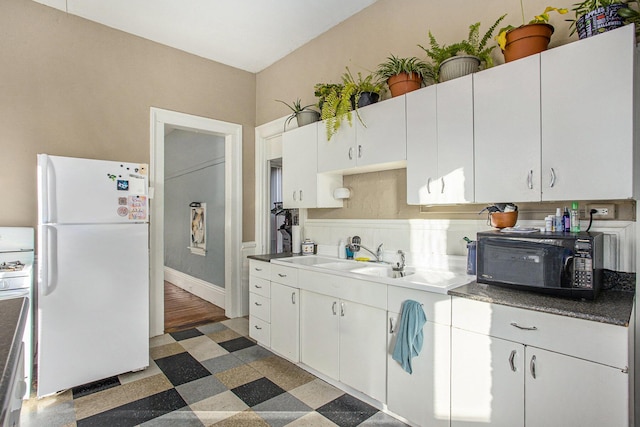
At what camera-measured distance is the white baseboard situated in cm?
477

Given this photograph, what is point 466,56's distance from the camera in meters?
2.17

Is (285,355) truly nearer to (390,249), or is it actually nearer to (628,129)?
(390,249)

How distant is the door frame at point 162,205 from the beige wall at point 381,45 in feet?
2.34

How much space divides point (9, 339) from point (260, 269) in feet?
8.04

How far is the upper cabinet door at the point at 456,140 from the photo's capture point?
210 centimetres

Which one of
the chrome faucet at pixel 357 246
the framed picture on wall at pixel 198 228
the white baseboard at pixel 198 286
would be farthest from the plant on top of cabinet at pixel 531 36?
the framed picture on wall at pixel 198 228

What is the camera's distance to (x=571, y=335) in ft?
4.78

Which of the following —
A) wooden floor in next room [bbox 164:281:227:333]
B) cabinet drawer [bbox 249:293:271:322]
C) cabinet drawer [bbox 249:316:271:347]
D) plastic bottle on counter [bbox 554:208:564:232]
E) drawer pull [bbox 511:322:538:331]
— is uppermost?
plastic bottle on counter [bbox 554:208:564:232]

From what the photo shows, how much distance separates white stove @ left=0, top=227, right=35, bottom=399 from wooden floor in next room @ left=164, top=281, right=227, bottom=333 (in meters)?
1.37

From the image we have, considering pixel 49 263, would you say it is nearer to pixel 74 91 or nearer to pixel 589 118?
pixel 74 91

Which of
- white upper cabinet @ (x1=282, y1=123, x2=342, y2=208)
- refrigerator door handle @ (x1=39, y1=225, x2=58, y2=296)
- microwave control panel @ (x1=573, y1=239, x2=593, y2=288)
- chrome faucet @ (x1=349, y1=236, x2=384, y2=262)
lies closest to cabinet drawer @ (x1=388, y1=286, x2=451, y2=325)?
microwave control panel @ (x1=573, y1=239, x2=593, y2=288)

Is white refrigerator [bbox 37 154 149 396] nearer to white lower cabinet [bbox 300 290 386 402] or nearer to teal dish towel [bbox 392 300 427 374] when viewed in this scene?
white lower cabinet [bbox 300 290 386 402]

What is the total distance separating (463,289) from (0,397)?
188cm

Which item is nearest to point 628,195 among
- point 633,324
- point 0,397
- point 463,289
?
point 633,324
